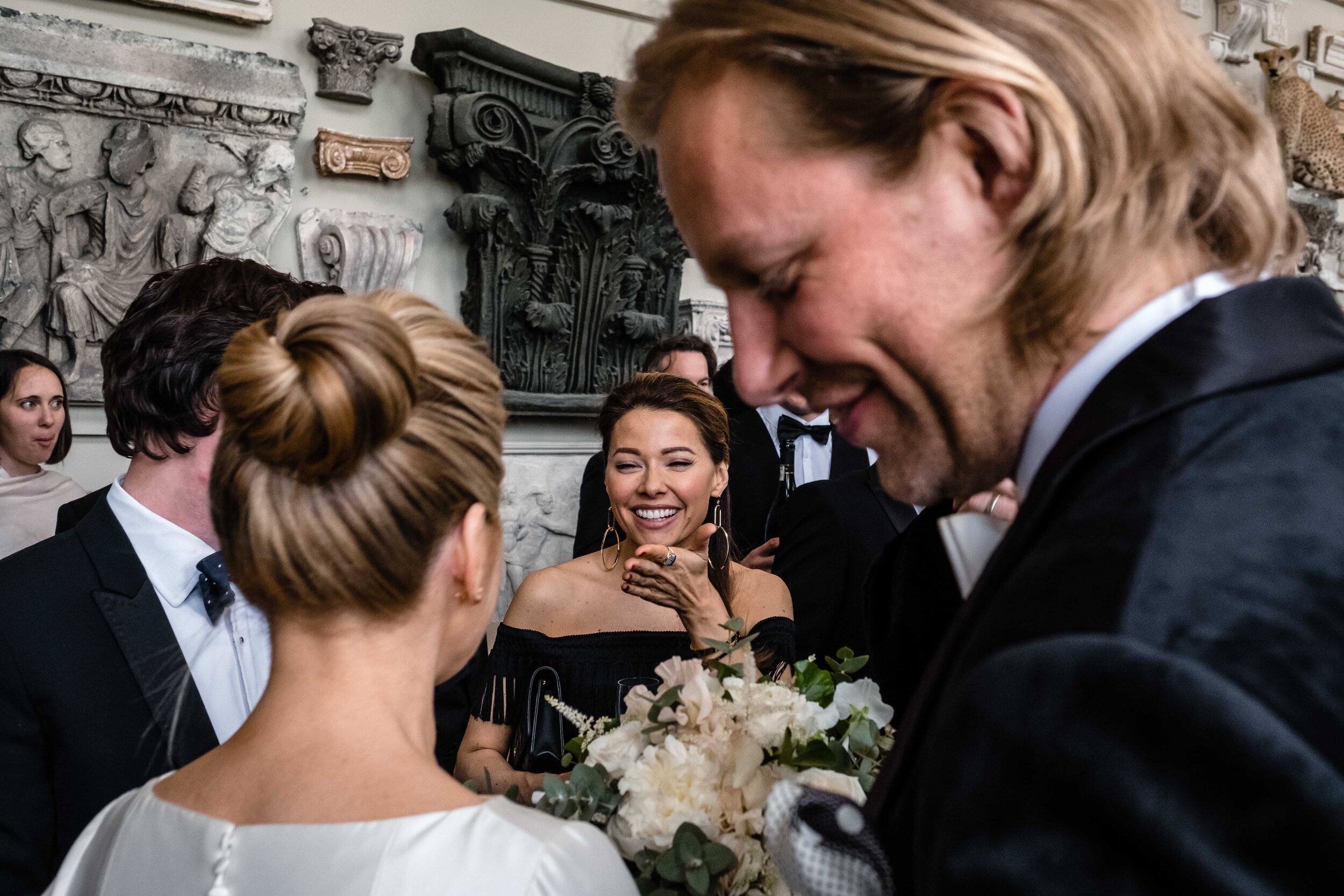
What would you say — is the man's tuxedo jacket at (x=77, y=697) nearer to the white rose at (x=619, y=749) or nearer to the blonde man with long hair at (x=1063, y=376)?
the white rose at (x=619, y=749)

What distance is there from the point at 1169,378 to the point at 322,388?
0.66 meters

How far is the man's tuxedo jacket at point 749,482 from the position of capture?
11.1ft

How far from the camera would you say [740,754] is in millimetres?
1167

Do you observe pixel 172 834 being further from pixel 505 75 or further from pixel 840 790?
pixel 505 75

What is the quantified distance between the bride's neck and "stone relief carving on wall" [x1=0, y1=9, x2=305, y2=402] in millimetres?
2859

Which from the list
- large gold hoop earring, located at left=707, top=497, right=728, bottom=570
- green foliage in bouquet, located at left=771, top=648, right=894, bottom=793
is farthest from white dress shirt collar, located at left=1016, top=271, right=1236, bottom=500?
large gold hoop earring, located at left=707, top=497, right=728, bottom=570

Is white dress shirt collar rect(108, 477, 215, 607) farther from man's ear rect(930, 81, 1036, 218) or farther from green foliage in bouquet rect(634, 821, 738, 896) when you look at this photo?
man's ear rect(930, 81, 1036, 218)

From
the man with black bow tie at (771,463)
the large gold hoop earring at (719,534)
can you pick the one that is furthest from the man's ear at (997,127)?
the man with black bow tie at (771,463)

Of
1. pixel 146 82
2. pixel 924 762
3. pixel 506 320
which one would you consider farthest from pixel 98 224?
pixel 924 762

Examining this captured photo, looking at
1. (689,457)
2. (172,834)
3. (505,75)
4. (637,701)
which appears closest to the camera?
(172,834)

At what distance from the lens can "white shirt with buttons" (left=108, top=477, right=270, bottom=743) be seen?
A: 1.62 metres

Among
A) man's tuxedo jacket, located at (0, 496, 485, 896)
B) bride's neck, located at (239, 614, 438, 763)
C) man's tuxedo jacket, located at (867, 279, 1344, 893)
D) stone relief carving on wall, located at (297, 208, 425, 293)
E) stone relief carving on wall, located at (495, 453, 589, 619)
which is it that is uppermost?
stone relief carving on wall, located at (297, 208, 425, 293)

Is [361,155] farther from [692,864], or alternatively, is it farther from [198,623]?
[692,864]

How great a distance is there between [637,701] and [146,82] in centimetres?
310
